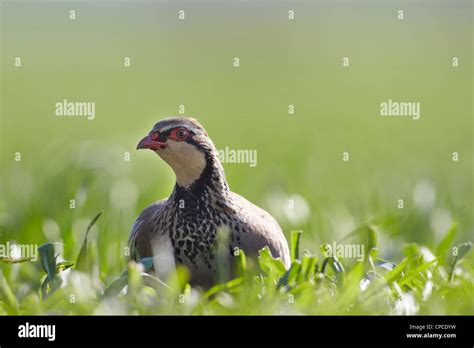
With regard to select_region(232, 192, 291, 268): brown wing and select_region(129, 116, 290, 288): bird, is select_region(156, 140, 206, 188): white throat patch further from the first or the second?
select_region(232, 192, 291, 268): brown wing

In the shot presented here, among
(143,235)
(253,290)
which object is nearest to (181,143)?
(143,235)

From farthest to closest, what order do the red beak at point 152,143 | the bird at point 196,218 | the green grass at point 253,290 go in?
1. the red beak at point 152,143
2. the bird at point 196,218
3. the green grass at point 253,290

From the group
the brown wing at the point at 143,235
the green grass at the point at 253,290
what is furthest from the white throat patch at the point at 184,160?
the green grass at the point at 253,290

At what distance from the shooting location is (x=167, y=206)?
16.1ft

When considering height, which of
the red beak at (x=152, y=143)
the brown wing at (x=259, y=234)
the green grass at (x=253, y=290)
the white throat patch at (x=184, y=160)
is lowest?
the green grass at (x=253, y=290)

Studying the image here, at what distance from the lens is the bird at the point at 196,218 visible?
465 centimetres

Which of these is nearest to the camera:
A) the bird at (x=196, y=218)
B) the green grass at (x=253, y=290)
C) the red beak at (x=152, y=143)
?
the green grass at (x=253, y=290)

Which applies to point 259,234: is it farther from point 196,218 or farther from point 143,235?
point 143,235

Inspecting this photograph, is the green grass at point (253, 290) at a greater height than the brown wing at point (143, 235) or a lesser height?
lesser

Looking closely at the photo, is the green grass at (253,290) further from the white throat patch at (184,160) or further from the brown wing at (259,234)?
the white throat patch at (184,160)

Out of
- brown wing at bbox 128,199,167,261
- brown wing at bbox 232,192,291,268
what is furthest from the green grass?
brown wing at bbox 128,199,167,261

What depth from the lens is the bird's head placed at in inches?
188

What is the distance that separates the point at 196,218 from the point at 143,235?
30 cm
